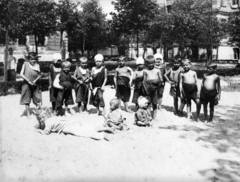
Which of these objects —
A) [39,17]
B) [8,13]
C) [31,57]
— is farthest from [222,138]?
[39,17]

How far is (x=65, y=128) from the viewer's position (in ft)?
18.0

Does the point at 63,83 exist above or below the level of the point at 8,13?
below

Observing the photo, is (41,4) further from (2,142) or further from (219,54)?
(219,54)

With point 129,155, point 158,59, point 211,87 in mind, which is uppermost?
point 158,59

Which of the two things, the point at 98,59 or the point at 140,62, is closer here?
the point at 98,59

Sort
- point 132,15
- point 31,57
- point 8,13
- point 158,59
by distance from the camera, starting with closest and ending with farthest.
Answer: point 31,57, point 158,59, point 8,13, point 132,15

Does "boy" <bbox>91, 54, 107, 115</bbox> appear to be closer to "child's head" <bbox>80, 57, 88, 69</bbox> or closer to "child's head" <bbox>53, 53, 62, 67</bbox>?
"child's head" <bbox>80, 57, 88, 69</bbox>

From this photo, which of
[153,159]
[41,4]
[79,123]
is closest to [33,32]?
[41,4]

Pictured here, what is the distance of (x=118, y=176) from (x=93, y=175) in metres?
0.36

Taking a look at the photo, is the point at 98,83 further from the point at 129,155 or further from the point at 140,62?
the point at 129,155

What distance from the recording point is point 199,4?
29656 mm

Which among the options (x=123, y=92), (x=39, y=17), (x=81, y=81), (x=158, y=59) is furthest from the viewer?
(x=39, y=17)

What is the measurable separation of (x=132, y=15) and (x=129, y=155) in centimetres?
1815

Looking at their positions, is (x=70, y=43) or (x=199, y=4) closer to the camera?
(x=199, y=4)
